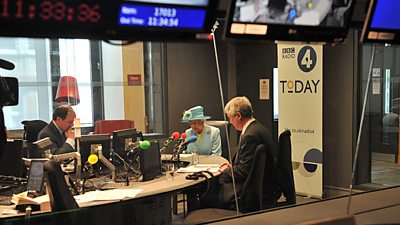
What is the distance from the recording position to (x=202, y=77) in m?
7.92

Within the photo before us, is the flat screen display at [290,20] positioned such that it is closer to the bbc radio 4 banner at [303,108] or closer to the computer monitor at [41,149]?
the computer monitor at [41,149]

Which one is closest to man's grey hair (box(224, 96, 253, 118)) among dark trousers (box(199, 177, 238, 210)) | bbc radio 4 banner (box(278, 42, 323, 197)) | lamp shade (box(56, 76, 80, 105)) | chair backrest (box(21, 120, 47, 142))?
dark trousers (box(199, 177, 238, 210))

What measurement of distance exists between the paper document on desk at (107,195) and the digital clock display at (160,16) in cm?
205

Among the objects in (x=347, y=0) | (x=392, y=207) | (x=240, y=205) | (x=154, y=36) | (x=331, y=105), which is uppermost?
(x=347, y=0)

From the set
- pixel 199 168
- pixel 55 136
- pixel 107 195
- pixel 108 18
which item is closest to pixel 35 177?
pixel 107 195

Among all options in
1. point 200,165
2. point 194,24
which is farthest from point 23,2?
point 200,165

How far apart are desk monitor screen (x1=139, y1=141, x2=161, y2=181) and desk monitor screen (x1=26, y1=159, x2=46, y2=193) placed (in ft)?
2.88

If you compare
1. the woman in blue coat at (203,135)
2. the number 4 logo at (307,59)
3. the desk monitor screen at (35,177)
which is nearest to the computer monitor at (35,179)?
the desk monitor screen at (35,177)

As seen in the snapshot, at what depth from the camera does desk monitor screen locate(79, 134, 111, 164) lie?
413 centimetres

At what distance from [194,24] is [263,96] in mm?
5897

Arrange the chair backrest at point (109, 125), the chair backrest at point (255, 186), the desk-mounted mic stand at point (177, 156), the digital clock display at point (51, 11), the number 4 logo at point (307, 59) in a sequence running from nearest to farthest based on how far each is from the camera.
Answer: the digital clock display at point (51, 11) → the chair backrest at point (255, 186) → the desk-mounted mic stand at point (177, 156) → the number 4 logo at point (307, 59) → the chair backrest at point (109, 125)

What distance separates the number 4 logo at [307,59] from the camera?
5922mm

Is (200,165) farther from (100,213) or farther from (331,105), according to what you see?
(331,105)

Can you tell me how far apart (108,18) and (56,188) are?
178 cm
